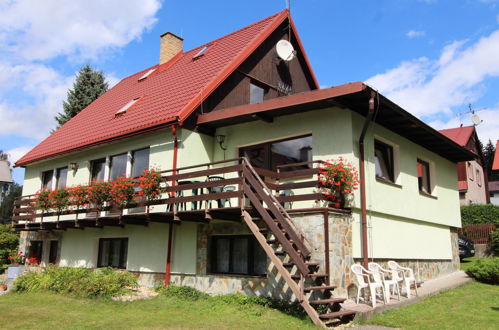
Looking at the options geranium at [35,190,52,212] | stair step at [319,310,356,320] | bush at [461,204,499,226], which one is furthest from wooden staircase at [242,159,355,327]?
bush at [461,204,499,226]

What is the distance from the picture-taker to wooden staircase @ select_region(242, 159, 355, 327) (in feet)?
28.0

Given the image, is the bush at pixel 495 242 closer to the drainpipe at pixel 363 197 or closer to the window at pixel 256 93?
the drainpipe at pixel 363 197

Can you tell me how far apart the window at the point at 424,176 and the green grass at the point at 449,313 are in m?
4.67

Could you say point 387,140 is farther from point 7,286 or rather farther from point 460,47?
point 7,286

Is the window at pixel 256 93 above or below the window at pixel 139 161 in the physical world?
above

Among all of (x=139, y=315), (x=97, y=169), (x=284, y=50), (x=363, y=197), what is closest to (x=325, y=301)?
(x=363, y=197)

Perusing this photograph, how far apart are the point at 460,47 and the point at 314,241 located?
8.43m

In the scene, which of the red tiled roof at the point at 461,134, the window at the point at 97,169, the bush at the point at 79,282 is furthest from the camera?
the red tiled roof at the point at 461,134

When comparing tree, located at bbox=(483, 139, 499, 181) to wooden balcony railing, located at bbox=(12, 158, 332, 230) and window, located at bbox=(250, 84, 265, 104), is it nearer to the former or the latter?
window, located at bbox=(250, 84, 265, 104)

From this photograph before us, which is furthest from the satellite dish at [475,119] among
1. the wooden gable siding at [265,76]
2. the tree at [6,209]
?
the tree at [6,209]

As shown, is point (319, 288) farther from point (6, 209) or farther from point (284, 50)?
point (6, 209)

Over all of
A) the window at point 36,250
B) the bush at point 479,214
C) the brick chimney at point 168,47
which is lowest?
the window at point 36,250

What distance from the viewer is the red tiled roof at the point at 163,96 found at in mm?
13805

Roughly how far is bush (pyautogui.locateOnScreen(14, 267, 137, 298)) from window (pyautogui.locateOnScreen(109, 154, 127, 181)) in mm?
3182
